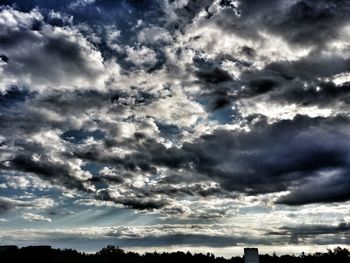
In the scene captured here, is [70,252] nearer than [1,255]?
No

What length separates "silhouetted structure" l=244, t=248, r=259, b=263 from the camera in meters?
16.4

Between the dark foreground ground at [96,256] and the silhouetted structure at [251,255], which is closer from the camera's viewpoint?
the silhouetted structure at [251,255]

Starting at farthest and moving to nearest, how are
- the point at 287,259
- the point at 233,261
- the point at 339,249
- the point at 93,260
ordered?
the point at 93,260 < the point at 233,261 < the point at 287,259 < the point at 339,249

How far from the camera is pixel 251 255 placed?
16469 millimetres

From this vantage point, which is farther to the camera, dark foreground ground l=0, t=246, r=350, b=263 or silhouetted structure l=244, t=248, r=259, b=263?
dark foreground ground l=0, t=246, r=350, b=263

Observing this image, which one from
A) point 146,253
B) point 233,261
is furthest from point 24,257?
point 233,261

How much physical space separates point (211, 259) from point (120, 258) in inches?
242

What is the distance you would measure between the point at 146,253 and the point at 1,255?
9194mm

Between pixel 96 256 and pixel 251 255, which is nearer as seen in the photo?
pixel 251 255

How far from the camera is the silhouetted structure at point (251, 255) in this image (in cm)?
1639

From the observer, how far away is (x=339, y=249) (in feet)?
70.1

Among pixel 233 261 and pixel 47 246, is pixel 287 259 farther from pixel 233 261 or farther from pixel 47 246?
pixel 47 246

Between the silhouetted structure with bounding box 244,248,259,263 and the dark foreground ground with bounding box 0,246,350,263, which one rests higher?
the dark foreground ground with bounding box 0,246,350,263

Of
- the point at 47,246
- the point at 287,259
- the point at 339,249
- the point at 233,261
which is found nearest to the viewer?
the point at 339,249
